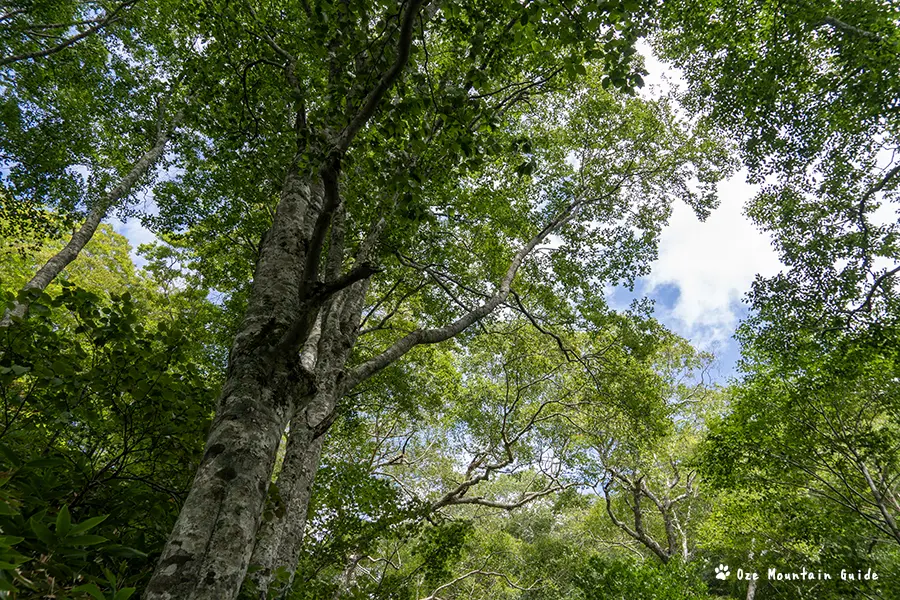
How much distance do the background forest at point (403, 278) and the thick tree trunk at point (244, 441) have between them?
12 millimetres

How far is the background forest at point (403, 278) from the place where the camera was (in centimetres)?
212

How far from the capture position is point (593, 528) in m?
19.4

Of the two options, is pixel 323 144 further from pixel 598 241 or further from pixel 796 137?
pixel 796 137

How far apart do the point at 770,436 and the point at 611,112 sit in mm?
7511

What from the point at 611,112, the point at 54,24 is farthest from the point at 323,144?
the point at 54,24

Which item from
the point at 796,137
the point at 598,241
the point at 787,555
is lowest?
the point at 787,555

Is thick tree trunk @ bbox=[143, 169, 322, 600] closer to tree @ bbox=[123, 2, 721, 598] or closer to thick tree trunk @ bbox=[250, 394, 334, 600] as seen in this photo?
tree @ bbox=[123, 2, 721, 598]

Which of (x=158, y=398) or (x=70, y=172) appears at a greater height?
(x=70, y=172)

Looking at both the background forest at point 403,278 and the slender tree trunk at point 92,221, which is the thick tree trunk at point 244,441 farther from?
the slender tree trunk at point 92,221

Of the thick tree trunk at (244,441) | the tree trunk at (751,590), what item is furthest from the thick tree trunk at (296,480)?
the tree trunk at (751,590)

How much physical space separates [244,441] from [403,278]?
20.5 ft

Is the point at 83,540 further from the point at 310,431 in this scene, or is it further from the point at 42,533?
the point at 310,431

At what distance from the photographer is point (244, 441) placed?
1.84m

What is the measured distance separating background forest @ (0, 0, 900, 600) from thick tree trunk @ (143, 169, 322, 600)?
0.01 metres
